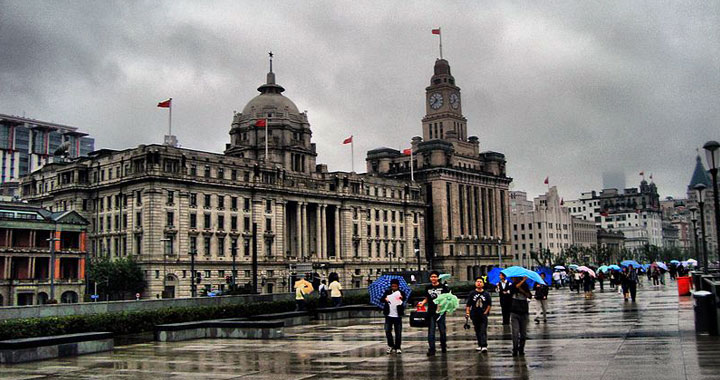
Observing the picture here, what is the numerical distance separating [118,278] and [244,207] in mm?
21600

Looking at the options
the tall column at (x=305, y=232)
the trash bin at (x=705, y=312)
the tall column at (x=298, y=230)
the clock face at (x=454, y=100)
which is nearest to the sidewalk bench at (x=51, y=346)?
the trash bin at (x=705, y=312)

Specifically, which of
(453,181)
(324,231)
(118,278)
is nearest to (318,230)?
(324,231)

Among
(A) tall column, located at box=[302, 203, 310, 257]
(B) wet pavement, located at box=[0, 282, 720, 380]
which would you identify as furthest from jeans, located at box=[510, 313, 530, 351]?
(A) tall column, located at box=[302, 203, 310, 257]

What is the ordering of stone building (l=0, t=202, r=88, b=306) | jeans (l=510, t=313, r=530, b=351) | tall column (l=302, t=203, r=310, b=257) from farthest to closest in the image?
tall column (l=302, t=203, r=310, b=257) → stone building (l=0, t=202, r=88, b=306) → jeans (l=510, t=313, r=530, b=351)

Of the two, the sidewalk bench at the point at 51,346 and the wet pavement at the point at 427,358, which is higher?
the sidewalk bench at the point at 51,346

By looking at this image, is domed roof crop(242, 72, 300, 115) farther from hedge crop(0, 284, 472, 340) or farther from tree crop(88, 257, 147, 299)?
hedge crop(0, 284, 472, 340)

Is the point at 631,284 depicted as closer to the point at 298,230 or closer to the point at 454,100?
the point at 298,230

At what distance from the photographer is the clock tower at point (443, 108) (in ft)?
519

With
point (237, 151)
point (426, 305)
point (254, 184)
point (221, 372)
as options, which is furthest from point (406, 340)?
point (237, 151)

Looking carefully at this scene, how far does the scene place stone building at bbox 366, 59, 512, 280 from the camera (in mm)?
141750

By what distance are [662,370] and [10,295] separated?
75743mm

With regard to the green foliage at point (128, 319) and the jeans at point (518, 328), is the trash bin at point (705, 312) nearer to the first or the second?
the jeans at point (518, 328)

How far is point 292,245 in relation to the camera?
111 metres

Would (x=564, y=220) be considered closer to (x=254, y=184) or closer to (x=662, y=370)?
(x=254, y=184)
